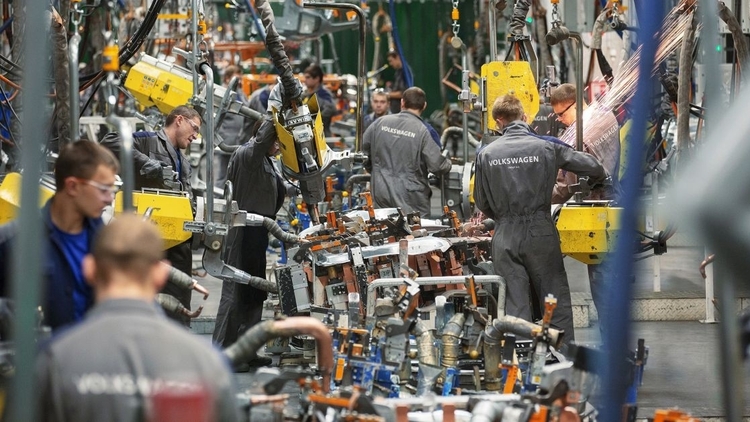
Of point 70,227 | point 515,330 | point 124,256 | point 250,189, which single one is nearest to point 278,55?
point 250,189

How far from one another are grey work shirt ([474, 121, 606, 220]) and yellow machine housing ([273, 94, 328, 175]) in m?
1.09

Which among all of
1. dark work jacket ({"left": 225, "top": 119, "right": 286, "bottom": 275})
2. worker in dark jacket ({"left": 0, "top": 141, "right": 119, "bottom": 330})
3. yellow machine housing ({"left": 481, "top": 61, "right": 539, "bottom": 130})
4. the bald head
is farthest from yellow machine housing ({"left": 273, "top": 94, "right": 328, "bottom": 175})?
the bald head

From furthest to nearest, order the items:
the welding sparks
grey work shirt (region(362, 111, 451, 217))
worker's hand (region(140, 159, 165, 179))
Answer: grey work shirt (region(362, 111, 451, 217)) → the welding sparks → worker's hand (region(140, 159, 165, 179))

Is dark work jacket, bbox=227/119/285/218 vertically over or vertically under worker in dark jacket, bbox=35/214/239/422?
over

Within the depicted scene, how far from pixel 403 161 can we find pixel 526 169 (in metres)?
3.12

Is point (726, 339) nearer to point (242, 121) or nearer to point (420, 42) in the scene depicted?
point (242, 121)

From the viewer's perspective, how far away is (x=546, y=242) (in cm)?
753

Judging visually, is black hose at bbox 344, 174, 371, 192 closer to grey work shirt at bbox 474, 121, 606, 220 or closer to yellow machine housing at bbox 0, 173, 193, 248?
grey work shirt at bbox 474, 121, 606, 220

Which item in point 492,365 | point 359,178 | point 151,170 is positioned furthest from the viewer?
point 359,178

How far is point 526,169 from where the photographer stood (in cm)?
754

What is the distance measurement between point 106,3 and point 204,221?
6.28m

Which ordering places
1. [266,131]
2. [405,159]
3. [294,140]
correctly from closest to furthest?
[294,140] → [266,131] → [405,159]

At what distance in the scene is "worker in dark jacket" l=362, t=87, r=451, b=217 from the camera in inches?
416

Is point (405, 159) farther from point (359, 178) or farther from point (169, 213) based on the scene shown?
point (169, 213)
